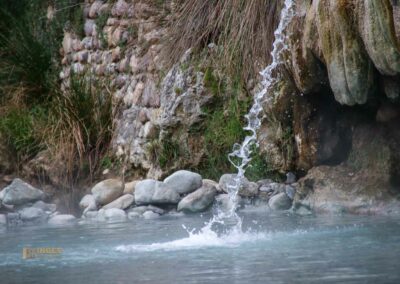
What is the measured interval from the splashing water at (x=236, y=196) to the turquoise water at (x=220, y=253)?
2cm

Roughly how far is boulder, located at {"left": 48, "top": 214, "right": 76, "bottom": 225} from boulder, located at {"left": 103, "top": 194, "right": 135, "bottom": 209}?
361 mm

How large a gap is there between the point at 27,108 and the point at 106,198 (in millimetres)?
2720

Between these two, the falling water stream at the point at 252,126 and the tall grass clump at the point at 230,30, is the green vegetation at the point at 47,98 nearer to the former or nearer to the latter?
the tall grass clump at the point at 230,30

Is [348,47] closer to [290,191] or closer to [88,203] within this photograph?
[290,191]

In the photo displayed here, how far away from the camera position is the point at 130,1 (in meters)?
10.9

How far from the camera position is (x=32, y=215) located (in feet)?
29.7

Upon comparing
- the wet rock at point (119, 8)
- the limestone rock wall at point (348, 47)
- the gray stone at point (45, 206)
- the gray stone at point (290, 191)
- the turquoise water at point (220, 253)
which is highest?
the wet rock at point (119, 8)

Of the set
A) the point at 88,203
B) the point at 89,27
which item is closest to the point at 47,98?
the point at 89,27

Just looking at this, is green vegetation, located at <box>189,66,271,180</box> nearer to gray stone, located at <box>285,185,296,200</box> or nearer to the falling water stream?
the falling water stream

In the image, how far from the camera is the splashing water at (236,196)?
6.41m

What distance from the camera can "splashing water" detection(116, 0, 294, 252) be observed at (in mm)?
6410

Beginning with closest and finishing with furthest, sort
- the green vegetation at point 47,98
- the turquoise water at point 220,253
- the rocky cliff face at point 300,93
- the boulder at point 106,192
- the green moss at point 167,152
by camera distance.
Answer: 1. the turquoise water at point 220,253
2. the rocky cliff face at point 300,93
3. the boulder at point 106,192
4. the green moss at point 167,152
5. the green vegetation at point 47,98

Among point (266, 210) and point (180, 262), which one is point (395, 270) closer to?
point (180, 262)

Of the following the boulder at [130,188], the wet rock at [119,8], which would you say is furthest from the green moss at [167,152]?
the wet rock at [119,8]
